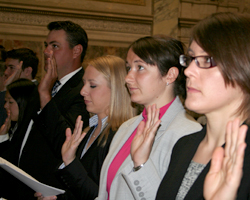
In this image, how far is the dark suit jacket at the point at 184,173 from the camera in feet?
3.46

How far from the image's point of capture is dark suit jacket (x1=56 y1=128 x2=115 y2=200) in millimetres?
2104

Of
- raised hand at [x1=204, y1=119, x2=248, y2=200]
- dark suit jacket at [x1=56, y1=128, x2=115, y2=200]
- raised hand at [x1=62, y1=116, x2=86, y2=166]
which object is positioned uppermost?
raised hand at [x1=204, y1=119, x2=248, y2=200]

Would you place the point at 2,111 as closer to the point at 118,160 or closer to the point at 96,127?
the point at 96,127

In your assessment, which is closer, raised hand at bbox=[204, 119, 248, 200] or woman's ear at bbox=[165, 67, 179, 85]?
raised hand at bbox=[204, 119, 248, 200]

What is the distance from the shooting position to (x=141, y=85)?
202 cm

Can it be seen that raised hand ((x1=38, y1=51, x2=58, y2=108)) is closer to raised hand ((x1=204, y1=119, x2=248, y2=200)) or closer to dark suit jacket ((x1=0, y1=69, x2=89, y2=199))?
dark suit jacket ((x1=0, y1=69, x2=89, y2=199))

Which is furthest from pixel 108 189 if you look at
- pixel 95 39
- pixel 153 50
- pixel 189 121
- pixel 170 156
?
pixel 95 39

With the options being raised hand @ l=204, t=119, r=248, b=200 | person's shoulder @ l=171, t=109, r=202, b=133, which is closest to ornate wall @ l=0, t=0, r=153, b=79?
person's shoulder @ l=171, t=109, r=202, b=133

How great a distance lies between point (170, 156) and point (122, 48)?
17.2ft

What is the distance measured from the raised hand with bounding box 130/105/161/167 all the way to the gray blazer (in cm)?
5

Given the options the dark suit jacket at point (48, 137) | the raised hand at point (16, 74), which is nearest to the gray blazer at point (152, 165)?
the dark suit jacket at point (48, 137)

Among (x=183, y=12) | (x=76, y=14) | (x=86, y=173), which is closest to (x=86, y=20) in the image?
(x=76, y=14)

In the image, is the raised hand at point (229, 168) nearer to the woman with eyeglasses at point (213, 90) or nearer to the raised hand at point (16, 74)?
the woman with eyeglasses at point (213, 90)

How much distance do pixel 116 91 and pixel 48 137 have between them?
745mm
